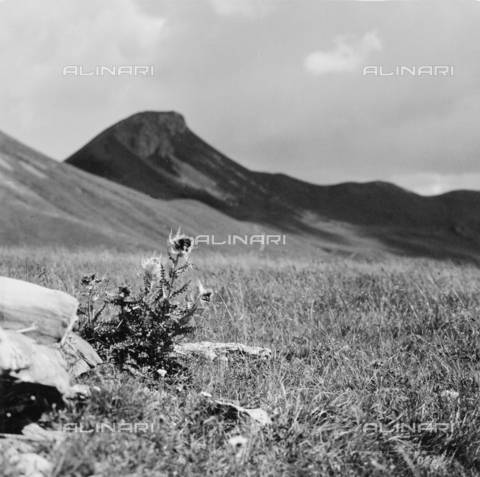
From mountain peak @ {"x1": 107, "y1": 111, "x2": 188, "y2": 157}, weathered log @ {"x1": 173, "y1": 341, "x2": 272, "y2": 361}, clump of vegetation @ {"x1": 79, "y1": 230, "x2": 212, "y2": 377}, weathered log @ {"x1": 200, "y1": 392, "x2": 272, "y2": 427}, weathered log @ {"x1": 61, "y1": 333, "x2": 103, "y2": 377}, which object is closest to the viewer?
weathered log @ {"x1": 200, "y1": 392, "x2": 272, "y2": 427}

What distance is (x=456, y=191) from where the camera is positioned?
16800 centimetres

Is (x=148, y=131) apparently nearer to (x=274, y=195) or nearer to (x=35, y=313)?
(x=274, y=195)

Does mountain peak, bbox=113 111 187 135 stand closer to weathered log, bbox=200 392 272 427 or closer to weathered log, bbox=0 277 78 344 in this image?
weathered log, bbox=0 277 78 344

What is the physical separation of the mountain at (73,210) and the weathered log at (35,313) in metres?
59.7

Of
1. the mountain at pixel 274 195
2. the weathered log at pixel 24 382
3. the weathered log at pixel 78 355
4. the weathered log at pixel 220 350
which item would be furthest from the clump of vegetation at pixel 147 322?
the mountain at pixel 274 195

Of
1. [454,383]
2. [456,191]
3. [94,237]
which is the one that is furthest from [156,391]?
[456,191]

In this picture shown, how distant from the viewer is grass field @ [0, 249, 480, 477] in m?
3.43

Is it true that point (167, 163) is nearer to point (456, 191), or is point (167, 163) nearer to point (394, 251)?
point (394, 251)

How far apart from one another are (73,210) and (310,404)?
299ft

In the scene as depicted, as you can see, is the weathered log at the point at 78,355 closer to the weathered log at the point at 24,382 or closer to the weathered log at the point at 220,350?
the weathered log at the point at 24,382

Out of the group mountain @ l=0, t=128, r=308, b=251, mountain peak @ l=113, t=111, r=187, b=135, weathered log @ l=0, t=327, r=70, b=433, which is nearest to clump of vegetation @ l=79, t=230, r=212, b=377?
weathered log @ l=0, t=327, r=70, b=433

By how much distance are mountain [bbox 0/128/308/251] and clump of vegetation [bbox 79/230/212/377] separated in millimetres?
58828

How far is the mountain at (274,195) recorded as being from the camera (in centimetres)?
14938

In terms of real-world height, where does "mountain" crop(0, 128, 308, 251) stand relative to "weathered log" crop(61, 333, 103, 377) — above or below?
above
